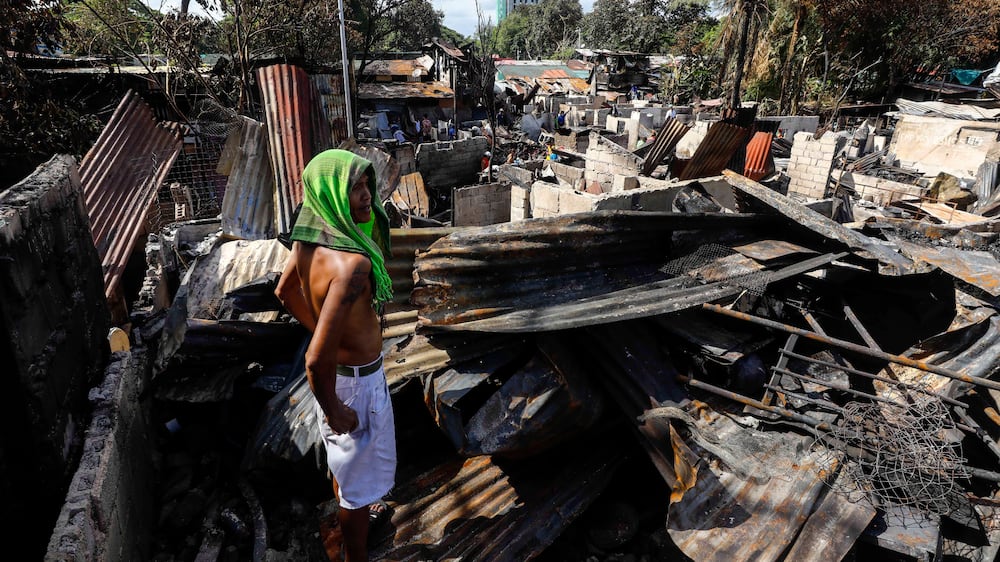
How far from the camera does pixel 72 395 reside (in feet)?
7.08

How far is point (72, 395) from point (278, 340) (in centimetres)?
119

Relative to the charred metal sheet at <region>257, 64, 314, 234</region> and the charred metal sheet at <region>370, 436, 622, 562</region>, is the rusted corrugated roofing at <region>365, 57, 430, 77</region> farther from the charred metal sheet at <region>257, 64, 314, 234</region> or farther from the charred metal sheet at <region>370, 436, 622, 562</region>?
the charred metal sheet at <region>370, 436, 622, 562</region>

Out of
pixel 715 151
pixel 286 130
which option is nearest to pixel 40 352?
pixel 286 130

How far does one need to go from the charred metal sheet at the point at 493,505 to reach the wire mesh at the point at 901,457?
1043mm

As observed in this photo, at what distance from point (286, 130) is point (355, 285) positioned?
3.48m

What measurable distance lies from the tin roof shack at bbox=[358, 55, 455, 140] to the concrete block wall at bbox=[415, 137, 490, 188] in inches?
326

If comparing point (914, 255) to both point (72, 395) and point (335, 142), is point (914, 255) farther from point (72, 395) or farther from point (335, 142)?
point (335, 142)

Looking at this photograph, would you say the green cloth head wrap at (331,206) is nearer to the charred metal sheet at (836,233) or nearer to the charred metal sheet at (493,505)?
the charred metal sheet at (493,505)

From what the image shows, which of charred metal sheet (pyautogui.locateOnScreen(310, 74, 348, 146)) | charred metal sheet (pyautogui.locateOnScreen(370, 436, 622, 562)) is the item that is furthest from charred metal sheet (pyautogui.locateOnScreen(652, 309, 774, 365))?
charred metal sheet (pyautogui.locateOnScreen(310, 74, 348, 146))

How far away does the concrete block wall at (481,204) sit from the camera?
23.3 ft

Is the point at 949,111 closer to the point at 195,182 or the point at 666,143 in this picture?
the point at 666,143

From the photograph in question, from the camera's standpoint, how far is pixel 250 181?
4637 mm

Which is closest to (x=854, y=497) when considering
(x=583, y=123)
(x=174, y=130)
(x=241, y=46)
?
(x=174, y=130)

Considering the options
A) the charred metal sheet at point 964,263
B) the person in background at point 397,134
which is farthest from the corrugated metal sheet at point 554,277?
the person in background at point 397,134
